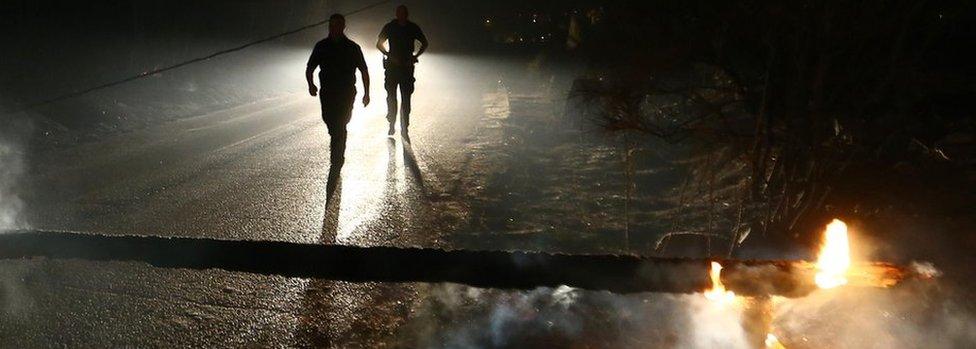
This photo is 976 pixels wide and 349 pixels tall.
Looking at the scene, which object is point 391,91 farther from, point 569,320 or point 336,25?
point 569,320

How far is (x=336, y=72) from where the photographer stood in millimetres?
6125

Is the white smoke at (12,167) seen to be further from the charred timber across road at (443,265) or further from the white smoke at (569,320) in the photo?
the white smoke at (569,320)

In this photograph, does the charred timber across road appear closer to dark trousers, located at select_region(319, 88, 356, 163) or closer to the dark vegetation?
the dark vegetation

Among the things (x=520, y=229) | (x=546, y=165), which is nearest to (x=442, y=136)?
(x=546, y=165)

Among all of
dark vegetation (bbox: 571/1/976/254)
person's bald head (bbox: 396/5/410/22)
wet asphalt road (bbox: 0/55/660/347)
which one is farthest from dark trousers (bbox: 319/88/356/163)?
dark vegetation (bbox: 571/1/976/254)

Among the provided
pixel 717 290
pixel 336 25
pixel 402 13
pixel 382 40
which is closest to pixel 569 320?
pixel 717 290

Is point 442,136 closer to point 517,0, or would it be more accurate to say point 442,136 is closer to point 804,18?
point 804,18

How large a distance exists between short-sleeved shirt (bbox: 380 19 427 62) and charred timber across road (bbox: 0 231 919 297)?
468 cm

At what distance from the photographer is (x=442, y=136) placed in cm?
911

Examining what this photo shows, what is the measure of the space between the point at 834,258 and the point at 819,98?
0.93m

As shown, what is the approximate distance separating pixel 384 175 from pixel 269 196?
126 centimetres

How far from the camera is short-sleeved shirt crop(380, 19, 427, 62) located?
26.8ft

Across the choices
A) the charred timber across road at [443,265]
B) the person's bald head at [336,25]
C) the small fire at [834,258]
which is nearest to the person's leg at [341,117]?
the person's bald head at [336,25]

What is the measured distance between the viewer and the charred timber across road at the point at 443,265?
335cm
